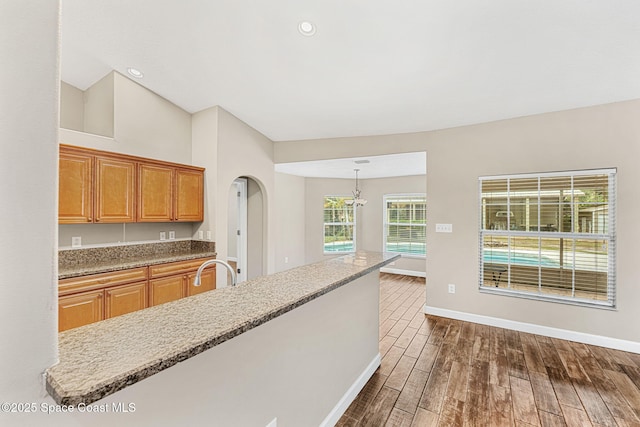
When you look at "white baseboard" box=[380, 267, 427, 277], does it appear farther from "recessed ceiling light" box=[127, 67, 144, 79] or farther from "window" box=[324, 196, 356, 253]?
"recessed ceiling light" box=[127, 67, 144, 79]

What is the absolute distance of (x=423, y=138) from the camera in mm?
4086

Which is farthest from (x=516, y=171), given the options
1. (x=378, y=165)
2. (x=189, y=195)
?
(x=189, y=195)

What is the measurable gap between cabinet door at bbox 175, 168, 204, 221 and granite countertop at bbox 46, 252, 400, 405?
9.91ft

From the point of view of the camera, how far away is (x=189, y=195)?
4000 millimetres

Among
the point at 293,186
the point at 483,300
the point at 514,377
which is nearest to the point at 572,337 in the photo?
the point at 483,300

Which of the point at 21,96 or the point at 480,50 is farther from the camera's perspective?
the point at 480,50

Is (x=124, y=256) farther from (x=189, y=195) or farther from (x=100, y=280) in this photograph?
(x=189, y=195)

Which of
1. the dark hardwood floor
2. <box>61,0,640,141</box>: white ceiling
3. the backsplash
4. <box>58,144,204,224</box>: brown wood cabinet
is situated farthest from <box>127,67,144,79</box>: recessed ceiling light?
the dark hardwood floor

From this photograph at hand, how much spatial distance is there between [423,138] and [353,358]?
3.21 m

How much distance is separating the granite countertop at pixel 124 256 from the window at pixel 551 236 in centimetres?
393

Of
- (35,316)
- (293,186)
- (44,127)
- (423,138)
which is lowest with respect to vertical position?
(35,316)

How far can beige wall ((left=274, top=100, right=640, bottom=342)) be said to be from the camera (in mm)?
3006

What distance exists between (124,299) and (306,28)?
333 cm

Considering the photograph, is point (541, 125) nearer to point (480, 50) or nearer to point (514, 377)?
point (480, 50)
